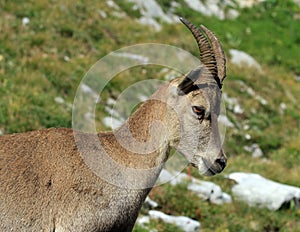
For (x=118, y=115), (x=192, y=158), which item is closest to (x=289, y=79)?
(x=118, y=115)

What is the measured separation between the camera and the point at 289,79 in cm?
2783

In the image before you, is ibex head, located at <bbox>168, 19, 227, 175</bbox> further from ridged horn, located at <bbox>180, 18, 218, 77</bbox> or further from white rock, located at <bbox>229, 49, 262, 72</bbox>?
white rock, located at <bbox>229, 49, 262, 72</bbox>

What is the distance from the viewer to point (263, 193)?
583 inches

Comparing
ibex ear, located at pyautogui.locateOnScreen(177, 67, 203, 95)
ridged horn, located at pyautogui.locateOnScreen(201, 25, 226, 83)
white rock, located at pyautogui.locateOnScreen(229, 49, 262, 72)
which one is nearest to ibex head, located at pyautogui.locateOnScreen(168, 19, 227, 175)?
ibex ear, located at pyautogui.locateOnScreen(177, 67, 203, 95)

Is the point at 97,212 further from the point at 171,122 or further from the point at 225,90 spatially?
the point at 225,90

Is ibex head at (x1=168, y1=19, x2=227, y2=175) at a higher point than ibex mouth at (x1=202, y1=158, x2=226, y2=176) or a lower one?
higher

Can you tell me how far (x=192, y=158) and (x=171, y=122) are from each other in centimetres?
56

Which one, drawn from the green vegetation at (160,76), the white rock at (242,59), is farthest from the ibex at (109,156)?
the white rock at (242,59)

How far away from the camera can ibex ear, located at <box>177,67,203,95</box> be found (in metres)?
7.57

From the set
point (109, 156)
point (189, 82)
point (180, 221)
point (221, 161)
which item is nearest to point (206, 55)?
point (189, 82)

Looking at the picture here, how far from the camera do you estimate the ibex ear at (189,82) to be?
7.57 metres

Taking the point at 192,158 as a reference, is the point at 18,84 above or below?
below

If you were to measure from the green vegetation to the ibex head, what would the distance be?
3.65 m

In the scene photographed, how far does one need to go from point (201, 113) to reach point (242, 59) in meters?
20.0
